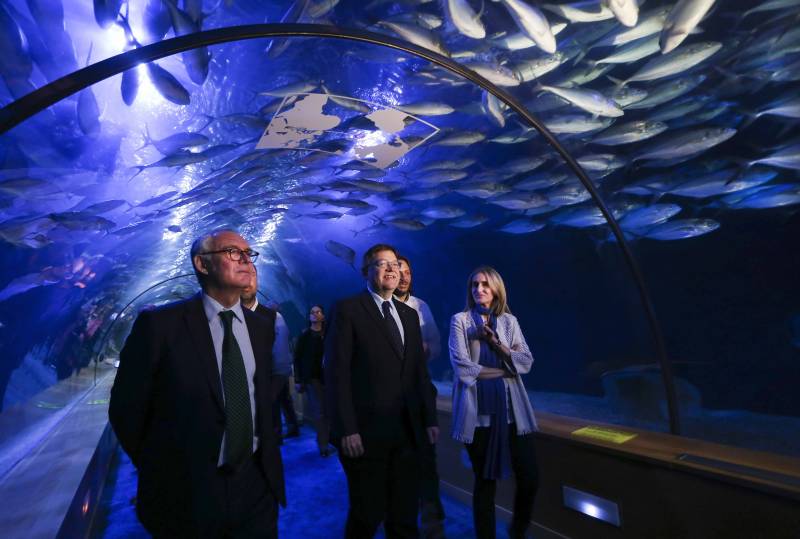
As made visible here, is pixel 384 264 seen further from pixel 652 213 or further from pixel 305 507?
pixel 652 213

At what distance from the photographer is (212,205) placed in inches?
382

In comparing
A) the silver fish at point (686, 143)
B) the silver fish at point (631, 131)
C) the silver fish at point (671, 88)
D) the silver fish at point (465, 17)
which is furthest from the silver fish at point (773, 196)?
the silver fish at point (465, 17)

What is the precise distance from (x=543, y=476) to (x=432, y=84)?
5526 millimetres

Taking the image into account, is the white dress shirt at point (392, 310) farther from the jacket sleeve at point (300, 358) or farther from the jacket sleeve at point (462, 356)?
the jacket sleeve at point (300, 358)

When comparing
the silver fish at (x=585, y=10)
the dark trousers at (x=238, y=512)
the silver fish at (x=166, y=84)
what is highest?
the silver fish at (x=585, y=10)

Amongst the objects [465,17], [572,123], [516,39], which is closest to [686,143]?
[572,123]

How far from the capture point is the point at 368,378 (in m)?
2.61

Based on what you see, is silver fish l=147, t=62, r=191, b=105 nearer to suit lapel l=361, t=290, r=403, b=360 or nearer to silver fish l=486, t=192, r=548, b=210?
suit lapel l=361, t=290, r=403, b=360

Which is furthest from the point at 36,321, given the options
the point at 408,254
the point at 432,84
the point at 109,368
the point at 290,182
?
the point at 109,368

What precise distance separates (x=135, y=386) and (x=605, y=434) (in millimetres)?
3216

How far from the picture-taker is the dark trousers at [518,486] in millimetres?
2963

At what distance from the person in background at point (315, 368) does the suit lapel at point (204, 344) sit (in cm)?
415

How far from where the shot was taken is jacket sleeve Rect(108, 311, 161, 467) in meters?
1.77

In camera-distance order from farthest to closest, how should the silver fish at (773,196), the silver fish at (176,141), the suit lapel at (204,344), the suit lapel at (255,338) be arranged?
the silver fish at (773,196)
the silver fish at (176,141)
the suit lapel at (255,338)
the suit lapel at (204,344)
